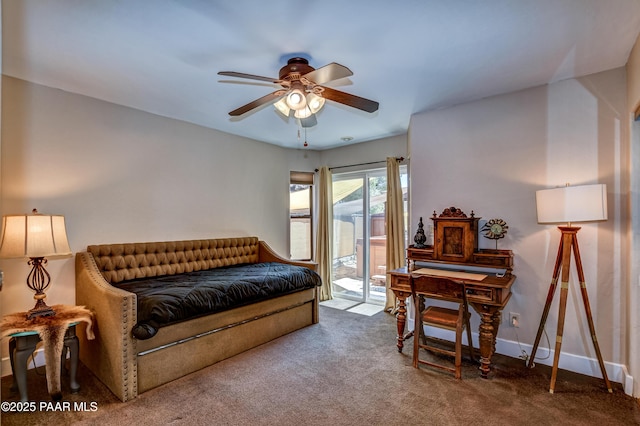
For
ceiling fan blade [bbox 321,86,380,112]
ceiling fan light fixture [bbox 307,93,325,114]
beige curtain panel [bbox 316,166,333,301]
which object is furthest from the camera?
beige curtain panel [bbox 316,166,333,301]

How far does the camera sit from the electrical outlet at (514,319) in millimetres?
3176

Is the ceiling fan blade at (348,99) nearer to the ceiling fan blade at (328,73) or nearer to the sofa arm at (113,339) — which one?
the ceiling fan blade at (328,73)

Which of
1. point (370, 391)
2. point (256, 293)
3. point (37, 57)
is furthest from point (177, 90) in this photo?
point (370, 391)

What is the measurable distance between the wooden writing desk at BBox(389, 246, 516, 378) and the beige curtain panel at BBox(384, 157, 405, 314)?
0.86 metres

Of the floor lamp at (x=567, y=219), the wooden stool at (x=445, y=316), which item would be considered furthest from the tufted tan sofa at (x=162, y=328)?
the floor lamp at (x=567, y=219)

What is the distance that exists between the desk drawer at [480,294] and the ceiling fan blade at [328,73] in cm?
202

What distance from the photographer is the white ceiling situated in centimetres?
204

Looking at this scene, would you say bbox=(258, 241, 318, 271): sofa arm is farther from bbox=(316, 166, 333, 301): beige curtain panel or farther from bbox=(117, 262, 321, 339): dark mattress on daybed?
bbox=(316, 166, 333, 301): beige curtain panel

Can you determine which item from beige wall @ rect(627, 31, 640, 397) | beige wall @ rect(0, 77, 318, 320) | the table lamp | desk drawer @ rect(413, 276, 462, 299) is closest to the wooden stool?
desk drawer @ rect(413, 276, 462, 299)

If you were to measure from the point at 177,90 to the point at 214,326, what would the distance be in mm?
2215

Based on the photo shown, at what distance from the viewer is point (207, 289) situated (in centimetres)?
306

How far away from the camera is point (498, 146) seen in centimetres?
330

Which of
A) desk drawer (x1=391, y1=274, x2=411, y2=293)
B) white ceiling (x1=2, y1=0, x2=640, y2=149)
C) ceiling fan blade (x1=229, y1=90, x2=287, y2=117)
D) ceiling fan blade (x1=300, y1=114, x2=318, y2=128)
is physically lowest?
desk drawer (x1=391, y1=274, x2=411, y2=293)

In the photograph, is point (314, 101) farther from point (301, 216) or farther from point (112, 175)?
point (301, 216)
